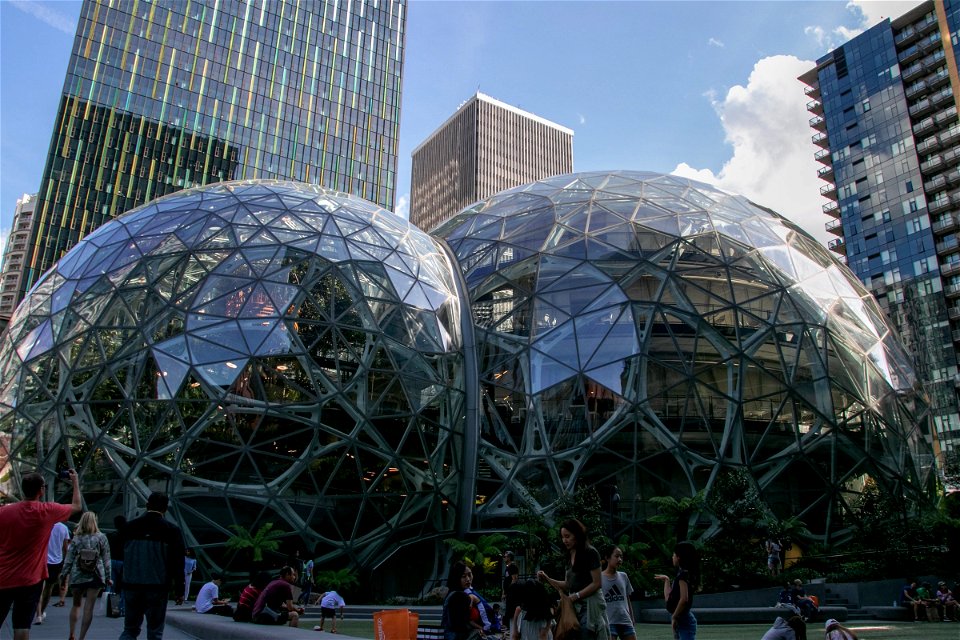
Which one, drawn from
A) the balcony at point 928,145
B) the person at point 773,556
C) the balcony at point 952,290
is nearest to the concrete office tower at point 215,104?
the balcony at point 928,145

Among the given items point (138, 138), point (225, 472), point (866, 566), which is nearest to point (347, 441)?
point (225, 472)

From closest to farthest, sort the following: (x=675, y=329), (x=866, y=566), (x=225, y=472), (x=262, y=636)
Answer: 1. (x=262, y=636)
2. (x=225, y=472)
3. (x=866, y=566)
4. (x=675, y=329)

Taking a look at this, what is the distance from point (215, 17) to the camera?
320 ft

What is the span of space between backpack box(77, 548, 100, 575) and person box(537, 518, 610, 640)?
5.39 meters

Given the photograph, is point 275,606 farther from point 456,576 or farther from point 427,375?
point 427,375

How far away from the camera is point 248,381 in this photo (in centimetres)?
1906

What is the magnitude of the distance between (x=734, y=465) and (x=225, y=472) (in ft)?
46.3

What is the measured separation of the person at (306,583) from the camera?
17828 millimetres

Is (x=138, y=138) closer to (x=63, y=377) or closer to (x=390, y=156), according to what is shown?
(x=390, y=156)

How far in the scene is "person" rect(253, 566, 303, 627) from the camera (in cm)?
1005

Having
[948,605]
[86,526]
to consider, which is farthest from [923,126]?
[86,526]

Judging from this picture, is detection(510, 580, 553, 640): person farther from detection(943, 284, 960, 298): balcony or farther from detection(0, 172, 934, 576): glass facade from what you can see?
detection(943, 284, 960, 298): balcony

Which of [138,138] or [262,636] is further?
[138,138]

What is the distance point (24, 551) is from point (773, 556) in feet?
61.4
